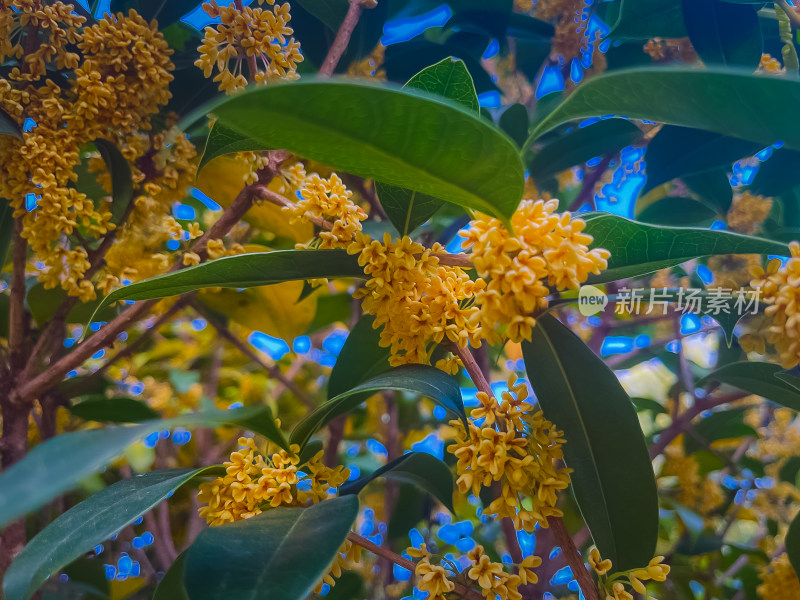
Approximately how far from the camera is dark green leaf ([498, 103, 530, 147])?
39.0 inches

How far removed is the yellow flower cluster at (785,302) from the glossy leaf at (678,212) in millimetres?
536

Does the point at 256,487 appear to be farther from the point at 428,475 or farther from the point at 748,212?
the point at 748,212

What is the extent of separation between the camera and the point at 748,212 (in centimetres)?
99

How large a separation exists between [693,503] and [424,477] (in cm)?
83

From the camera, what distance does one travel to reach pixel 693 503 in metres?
1.26

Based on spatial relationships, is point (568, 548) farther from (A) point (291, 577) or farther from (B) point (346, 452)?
(B) point (346, 452)

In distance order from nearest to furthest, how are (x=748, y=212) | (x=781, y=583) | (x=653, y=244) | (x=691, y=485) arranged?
1. (x=653, y=244)
2. (x=781, y=583)
3. (x=748, y=212)
4. (x=691, y=485)

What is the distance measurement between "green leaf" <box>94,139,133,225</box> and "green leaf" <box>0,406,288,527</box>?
1.91 feet

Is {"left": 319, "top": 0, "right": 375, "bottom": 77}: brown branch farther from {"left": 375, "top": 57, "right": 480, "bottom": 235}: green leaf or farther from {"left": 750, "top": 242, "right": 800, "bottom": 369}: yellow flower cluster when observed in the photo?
{"left": 750, "top": 242, "right": 800, "bottom": 369}: yellow flower cluster

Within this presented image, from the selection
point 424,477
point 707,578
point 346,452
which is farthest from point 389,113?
point 346,452

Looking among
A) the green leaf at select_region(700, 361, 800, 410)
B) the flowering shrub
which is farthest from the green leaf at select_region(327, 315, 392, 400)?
the green leaf at select_region(700, 361, 800, 410)

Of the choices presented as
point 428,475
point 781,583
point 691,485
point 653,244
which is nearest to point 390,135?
point 653,244

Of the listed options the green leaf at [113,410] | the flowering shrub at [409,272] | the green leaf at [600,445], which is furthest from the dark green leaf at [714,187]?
the green leaf at [113,410]

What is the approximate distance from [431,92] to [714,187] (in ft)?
2.05
